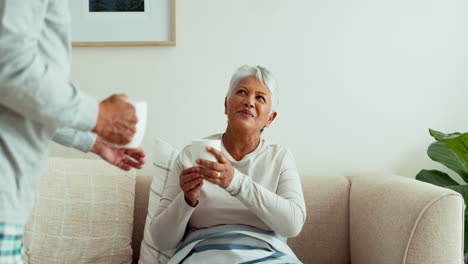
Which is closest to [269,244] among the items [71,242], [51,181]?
[71,242]

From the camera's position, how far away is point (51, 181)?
2145 millimetres

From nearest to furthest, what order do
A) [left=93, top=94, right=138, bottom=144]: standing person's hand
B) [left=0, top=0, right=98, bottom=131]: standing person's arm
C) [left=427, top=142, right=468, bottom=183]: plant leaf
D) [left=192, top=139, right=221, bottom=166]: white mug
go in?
[left=0, top=0, right=98, bottom=131]: standing person's arm
[left=93, top=94, right=138, bottom=144]: standing person's hand
[left=192, top=139, right=221, bottom=166]: white mug
[left=427, top=142, right=468, bottom=183]: plant leaf

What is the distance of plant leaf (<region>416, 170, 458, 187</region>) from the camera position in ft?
7.66

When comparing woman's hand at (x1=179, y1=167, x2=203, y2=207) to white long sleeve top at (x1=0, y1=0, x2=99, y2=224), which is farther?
woman's hand at (x1=179, y1=167, x2=203, y2=207)

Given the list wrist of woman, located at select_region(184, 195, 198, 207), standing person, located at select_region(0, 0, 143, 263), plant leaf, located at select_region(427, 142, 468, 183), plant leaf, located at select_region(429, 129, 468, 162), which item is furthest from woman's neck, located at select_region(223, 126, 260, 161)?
standing person, located at select_region(0, 0, 143, 263)

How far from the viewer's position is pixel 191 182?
61.1 inches

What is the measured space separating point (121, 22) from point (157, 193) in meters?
0.85

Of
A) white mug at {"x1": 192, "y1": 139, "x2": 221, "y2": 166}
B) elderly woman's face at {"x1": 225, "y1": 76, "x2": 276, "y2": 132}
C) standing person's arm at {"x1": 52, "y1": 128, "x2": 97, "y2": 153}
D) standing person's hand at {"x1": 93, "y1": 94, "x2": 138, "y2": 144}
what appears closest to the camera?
standing person's hand at {"x1": 93, "y1": 94, "x2": 138, "y2": 144}

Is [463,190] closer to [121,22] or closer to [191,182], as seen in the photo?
[191,182]

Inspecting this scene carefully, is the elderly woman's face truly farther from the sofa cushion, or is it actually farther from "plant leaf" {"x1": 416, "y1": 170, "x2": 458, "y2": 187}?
"plant leaf" {"x1": 416, "y1": 170, "x2": 458, "y2": 187}

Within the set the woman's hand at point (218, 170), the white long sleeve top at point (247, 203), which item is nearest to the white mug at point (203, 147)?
the woman's hand at point (218, 170)

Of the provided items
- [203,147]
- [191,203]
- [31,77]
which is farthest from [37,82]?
[191,203]

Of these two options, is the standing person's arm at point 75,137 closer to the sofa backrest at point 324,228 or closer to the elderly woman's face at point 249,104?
the elderly woman's face at point 249,104

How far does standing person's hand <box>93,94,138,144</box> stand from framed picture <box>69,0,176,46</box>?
1.57m
